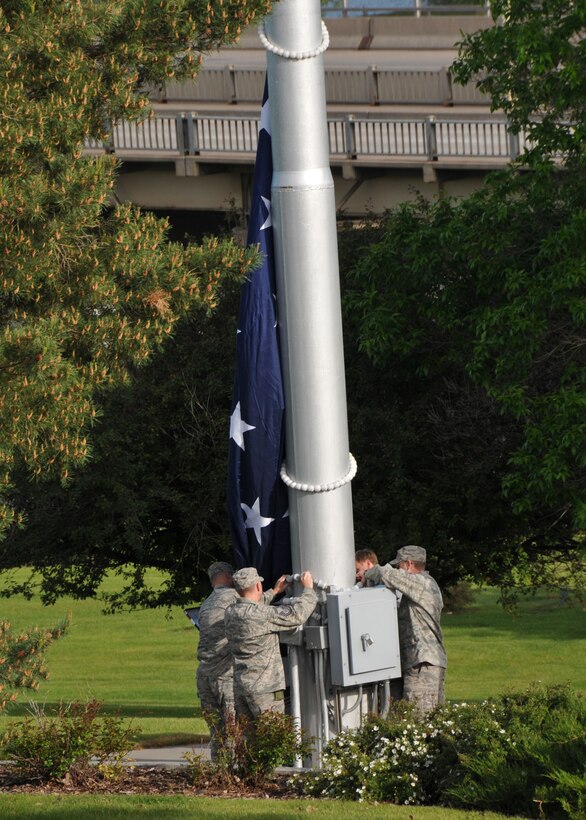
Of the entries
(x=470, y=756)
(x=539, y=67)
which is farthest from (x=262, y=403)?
(x=539, y=67)

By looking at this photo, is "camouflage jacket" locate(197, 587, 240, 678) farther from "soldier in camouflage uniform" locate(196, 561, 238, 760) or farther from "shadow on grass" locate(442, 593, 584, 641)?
"shadow on grass" locate(442, 593, 584, 641)

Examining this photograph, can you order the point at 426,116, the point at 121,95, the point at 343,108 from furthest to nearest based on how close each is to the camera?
the point at 343,108 → the point at 426,116 → the point at 121,95

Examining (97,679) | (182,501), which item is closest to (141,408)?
(182,501)

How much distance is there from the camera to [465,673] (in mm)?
37469

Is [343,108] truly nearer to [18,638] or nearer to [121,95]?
[121,95]

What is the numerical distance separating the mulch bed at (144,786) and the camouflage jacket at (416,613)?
1.54 meters

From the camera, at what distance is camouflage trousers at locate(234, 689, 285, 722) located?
31.1 ft

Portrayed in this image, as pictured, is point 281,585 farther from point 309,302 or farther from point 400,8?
point 400,8

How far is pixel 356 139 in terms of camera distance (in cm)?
2898

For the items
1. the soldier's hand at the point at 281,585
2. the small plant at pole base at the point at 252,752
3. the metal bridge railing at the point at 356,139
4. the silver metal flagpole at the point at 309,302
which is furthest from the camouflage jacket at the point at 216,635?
the metal bridge railing at the point at 356,139

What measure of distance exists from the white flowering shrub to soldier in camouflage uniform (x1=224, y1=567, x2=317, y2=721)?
0.75 m

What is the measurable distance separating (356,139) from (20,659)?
22074 millimetres

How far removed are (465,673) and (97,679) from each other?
1036 cm

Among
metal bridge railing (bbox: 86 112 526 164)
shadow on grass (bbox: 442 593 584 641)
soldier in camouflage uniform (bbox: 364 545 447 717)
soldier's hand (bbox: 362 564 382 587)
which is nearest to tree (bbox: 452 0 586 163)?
soldier in camouflage uniform (bbox: 364 545 447 717)
